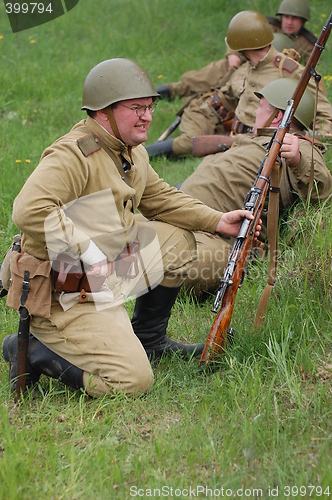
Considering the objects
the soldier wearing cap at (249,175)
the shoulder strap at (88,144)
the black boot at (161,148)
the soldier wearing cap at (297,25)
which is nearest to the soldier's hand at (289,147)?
the soldier wearing cap at (249,175)

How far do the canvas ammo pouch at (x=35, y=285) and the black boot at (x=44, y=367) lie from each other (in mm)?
243

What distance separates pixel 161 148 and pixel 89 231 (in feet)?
15.0

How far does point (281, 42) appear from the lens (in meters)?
8.63

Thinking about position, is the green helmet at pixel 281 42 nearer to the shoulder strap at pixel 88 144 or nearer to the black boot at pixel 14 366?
→ the shoulder strap at pixel 88 144

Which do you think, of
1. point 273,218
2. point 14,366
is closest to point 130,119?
point 273,218

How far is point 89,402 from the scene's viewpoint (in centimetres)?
377

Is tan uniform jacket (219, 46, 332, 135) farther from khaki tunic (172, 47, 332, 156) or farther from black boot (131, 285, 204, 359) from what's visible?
black boot (131, 285, 204, 359)

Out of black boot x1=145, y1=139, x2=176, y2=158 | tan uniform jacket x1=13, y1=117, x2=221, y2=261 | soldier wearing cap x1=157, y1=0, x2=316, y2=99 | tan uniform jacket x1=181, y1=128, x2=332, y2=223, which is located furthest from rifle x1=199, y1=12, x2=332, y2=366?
soldier wearing cap x1=157, y1=0, x2=316, y2=99

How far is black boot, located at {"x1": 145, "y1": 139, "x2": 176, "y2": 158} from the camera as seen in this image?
8250 mm

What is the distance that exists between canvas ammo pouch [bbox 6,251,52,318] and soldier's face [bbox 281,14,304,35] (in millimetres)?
6817

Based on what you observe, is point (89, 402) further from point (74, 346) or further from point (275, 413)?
point (275, 413)

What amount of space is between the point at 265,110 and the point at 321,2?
652cm

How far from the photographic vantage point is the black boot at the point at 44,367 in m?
3.79

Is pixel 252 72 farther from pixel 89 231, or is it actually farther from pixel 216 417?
pixel 216 417
